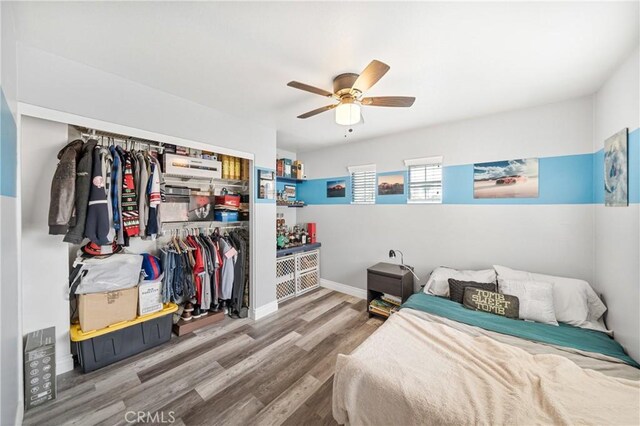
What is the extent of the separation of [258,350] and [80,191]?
2191 millimetres

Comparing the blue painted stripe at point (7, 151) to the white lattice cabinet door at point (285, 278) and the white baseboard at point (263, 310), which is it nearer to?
the white baseboard at point (263, 310)

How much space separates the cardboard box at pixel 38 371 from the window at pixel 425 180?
13.1 feet

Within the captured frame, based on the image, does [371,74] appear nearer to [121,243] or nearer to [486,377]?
[486,377]

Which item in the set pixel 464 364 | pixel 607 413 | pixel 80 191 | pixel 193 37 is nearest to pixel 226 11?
pixel 193 37

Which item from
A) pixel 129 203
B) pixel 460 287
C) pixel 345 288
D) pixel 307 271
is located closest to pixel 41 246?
pixel 129 203

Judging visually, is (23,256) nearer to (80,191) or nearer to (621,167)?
(80,191)

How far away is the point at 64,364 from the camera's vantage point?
1.99 m

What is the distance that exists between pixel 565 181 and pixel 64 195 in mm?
4648

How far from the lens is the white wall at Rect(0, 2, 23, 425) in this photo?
109 cm

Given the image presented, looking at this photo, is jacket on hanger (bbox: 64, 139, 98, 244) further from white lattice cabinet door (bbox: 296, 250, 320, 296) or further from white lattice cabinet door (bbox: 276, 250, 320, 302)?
white lattice cabinet door (bbox: 296, 250, 320, 296)

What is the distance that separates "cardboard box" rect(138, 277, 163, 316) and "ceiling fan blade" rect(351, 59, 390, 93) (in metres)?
2.75

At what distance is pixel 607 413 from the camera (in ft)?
3.56

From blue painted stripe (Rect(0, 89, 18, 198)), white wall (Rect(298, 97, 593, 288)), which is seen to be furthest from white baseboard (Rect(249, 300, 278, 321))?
blue painted stripe (Rect(0, 89, 18, 198))

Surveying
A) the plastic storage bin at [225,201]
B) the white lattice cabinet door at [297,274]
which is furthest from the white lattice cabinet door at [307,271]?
the plastic storage bin at [225,201]
